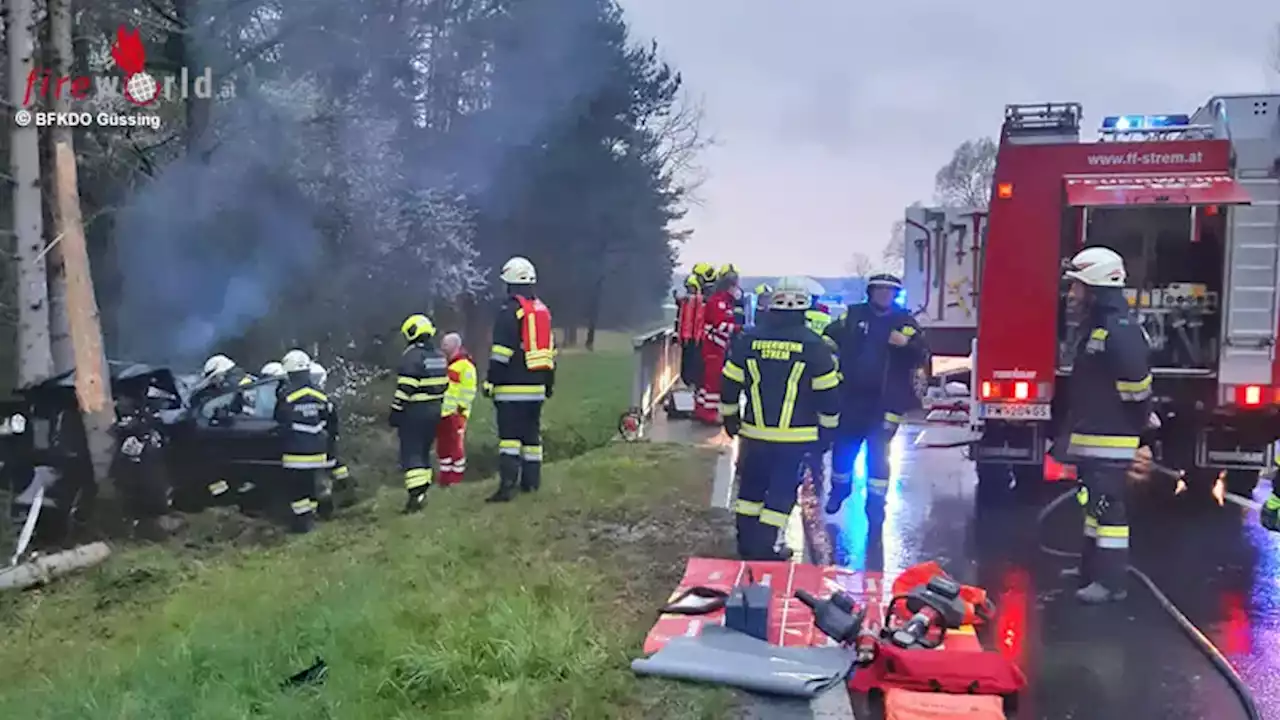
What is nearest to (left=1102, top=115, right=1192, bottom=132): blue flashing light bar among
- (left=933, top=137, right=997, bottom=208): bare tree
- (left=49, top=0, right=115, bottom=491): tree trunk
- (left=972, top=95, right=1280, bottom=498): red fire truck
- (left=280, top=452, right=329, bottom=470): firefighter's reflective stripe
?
(left=972, top=95, right=1280, bottom=498): red fire truck

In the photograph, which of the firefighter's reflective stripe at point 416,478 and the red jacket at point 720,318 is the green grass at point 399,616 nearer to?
the firefighter's reflective stripe at point 416,478

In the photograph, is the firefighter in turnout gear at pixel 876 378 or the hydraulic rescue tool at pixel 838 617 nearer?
the hydraulic rescue tool at pixel 838 617

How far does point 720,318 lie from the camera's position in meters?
11.4

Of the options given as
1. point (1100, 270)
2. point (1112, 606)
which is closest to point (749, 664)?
point (1112, 606)

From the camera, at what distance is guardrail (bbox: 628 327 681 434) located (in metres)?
11.8

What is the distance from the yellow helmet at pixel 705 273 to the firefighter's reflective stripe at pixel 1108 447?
251 inches

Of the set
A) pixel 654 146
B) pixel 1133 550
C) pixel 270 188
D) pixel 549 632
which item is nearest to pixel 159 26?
pixel 270 188

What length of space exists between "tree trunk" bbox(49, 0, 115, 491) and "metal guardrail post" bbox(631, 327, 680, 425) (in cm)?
510

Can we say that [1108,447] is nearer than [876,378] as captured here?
Yes

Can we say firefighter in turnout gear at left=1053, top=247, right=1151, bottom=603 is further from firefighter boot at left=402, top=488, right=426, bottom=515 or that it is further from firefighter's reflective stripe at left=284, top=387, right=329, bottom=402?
firefighter's reflective stripe at left=284, top=387, right=329, bottom=402

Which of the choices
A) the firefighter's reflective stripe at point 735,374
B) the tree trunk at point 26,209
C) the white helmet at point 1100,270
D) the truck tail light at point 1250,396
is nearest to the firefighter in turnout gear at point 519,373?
the firefighter's reflective stripe at point 735,374

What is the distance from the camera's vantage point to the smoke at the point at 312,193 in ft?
45.8

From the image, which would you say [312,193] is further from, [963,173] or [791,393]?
[963,173]

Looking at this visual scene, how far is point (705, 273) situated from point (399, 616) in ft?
24.7
